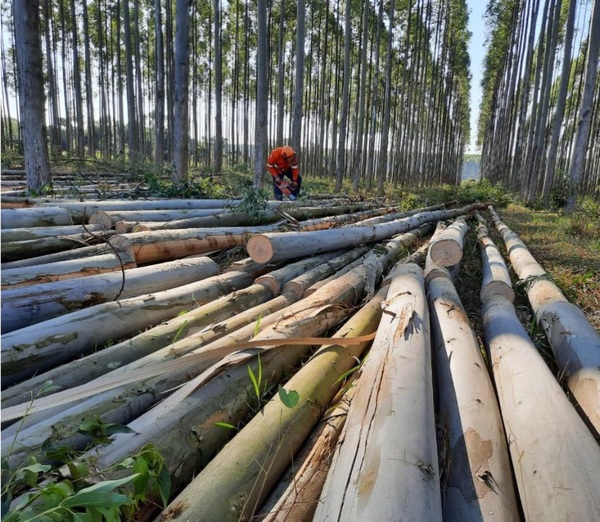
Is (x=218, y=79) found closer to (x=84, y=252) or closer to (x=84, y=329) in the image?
(x=84, y=252)

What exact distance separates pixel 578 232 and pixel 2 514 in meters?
9.63

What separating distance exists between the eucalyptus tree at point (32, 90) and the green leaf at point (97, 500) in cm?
638

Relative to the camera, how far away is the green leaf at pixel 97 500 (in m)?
0.98

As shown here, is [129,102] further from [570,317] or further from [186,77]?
[570,317]

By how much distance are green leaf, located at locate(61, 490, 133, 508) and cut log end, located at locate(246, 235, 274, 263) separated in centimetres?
288

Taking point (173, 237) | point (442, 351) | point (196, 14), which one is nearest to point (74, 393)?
point (442, 351)

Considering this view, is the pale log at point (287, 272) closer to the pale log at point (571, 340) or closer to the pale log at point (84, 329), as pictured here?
the pale log at point (84, 329)

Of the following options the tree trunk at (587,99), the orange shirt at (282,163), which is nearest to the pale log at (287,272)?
the orange shirt at (282,163)

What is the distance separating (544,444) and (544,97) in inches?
682

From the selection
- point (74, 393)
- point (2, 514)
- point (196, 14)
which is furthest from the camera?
point (196, 14)

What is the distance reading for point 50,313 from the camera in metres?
2.71

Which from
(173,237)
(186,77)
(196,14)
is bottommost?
(173,237)

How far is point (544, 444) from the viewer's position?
5.09ft

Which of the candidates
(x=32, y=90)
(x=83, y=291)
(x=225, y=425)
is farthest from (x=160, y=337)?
(x=32, y=90)
